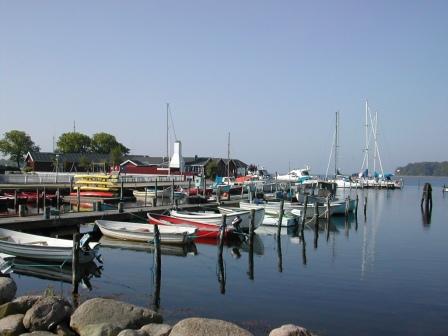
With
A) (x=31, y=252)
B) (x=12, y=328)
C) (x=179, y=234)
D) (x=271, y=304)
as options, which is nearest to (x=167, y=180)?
(x=179, y=234)

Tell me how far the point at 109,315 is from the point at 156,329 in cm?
153

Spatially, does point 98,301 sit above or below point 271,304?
above

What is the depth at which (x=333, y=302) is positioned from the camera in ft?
64.5

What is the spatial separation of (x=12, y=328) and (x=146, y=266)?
1244cm

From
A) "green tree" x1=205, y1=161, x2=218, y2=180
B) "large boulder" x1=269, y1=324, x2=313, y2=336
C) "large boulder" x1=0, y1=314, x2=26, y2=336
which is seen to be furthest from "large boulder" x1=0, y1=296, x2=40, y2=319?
"green tree" x1=205, y1=161, x2=218, y2=180

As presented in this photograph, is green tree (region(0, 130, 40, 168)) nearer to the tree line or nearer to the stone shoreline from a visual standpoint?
the tree line

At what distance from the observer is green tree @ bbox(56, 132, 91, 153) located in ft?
416

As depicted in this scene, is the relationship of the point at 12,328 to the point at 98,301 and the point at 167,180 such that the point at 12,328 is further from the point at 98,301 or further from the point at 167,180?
the point at 167,180

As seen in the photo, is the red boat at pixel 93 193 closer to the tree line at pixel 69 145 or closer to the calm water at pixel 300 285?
the calm water at pixel 300 285

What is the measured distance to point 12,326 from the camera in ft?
42.7

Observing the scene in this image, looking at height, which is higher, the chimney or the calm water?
the chimney

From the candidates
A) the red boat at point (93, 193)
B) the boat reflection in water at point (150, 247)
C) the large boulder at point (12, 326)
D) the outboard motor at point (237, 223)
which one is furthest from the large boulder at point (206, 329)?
the red boat at point (93, 193)

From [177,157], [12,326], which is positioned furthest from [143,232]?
[177,157]

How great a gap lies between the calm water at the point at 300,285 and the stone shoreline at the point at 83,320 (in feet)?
12.0
